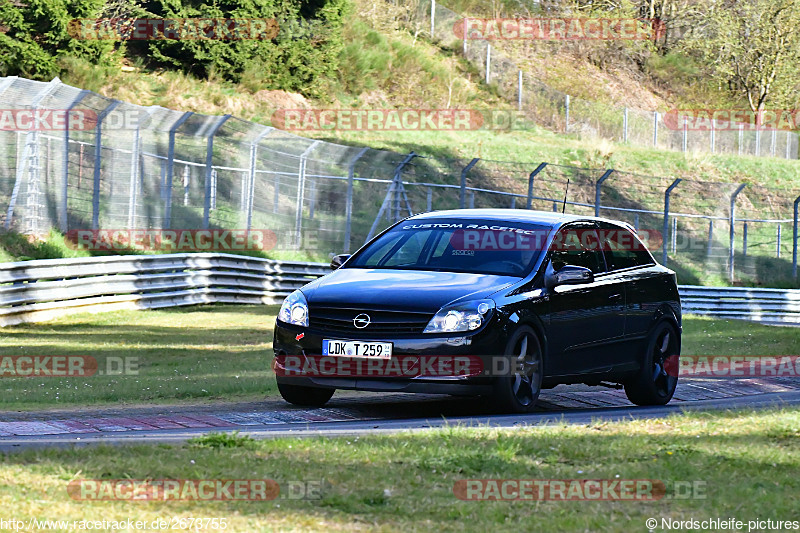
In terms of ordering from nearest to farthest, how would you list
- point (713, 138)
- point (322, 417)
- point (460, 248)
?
point (322, 417) → point (460, 248) → point (713, 138)

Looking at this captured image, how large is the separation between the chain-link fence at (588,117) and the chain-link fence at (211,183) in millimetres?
17282

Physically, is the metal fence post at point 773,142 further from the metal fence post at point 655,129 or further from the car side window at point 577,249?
the car side window at point 577,249

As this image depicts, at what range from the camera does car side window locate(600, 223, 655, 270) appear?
34.5 ft

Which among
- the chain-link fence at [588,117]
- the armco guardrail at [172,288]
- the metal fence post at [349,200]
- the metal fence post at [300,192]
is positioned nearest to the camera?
the armco guardrail at [172,288]

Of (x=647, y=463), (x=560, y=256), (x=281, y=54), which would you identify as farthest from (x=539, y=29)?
(x=647, y=463)

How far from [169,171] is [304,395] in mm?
13371

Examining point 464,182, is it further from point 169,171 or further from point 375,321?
point 375,321
